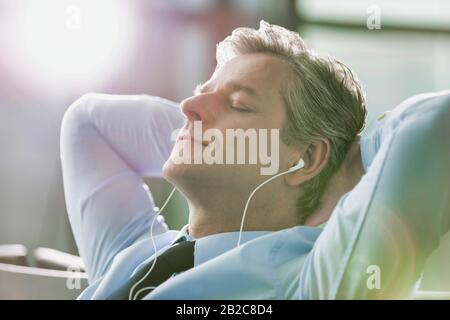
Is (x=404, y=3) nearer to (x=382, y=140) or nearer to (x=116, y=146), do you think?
(x=382, y=140)

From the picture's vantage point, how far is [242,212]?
1355 mm

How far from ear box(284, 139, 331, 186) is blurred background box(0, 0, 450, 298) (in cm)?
15

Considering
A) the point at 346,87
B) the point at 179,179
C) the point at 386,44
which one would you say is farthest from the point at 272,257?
the point at 386,44

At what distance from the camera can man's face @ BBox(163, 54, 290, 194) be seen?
52.8 inches

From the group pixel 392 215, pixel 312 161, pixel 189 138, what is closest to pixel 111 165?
pixel 189 138

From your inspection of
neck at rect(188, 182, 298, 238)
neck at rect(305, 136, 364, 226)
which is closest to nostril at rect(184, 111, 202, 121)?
neck at rect(188, 182, 298, 238)

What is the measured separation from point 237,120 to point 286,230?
0.23 m

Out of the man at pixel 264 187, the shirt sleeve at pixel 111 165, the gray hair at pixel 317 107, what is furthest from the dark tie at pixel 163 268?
the gray hair at pixel 317 107

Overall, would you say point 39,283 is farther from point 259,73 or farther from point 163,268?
point 259,73

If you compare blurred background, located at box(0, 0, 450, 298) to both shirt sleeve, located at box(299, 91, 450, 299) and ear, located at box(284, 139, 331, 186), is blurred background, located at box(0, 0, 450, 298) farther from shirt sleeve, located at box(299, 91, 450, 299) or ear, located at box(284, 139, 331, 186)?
shirt sleeve, located at box(299, 91, 450, 299)

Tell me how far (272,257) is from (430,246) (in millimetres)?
281

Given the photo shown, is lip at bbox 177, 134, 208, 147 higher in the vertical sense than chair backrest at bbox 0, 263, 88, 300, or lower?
higher

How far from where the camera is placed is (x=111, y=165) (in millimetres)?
1470

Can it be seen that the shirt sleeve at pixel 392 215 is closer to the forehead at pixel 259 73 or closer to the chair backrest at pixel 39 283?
the forehead at pixel 259 73
